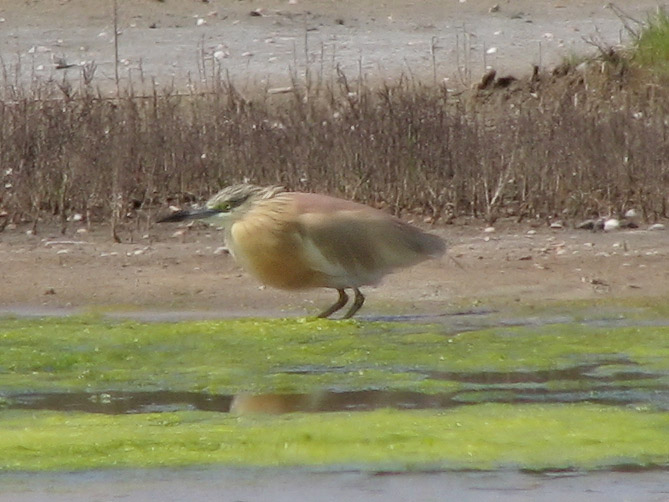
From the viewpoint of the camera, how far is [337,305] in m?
10.2

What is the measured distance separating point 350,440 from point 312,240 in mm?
2950

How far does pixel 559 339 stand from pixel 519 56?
1183 centimetres

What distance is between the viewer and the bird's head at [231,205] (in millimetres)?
10180

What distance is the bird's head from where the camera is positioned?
33.4 feet

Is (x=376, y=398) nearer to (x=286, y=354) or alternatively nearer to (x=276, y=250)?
(x=286, y=354)

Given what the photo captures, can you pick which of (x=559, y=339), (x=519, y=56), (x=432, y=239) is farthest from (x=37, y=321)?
(x=519, y=56)

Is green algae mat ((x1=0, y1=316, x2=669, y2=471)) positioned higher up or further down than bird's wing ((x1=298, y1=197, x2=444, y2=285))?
further down

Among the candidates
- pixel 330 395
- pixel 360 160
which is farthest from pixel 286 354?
pixel 360 160

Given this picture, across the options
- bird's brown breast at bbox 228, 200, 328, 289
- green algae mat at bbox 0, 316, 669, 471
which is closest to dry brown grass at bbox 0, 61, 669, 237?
bird's brown breast at bbox 228, 200, 328, 289

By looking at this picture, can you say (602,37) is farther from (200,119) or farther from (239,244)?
(239,244)

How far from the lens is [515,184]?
1348 centimetres

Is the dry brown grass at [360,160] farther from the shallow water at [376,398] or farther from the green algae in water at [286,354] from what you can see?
the shallow water at [376,398]

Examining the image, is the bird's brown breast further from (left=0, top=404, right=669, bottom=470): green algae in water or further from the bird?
(left=0, top=404, right=669, bottom=470): green algae in water

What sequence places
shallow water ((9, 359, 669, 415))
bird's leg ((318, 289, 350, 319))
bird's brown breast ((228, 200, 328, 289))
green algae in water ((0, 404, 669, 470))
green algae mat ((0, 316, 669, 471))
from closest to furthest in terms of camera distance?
green algae in water ((0, 404, 669, 470)) < green algae mat ((0, 316, 669, 471)) < shallow water ((9, 359, 669, 415)) < bird's brown breast ((228, 200, 328, 289)) < bird's leg ((318, 289, 350, 319))
